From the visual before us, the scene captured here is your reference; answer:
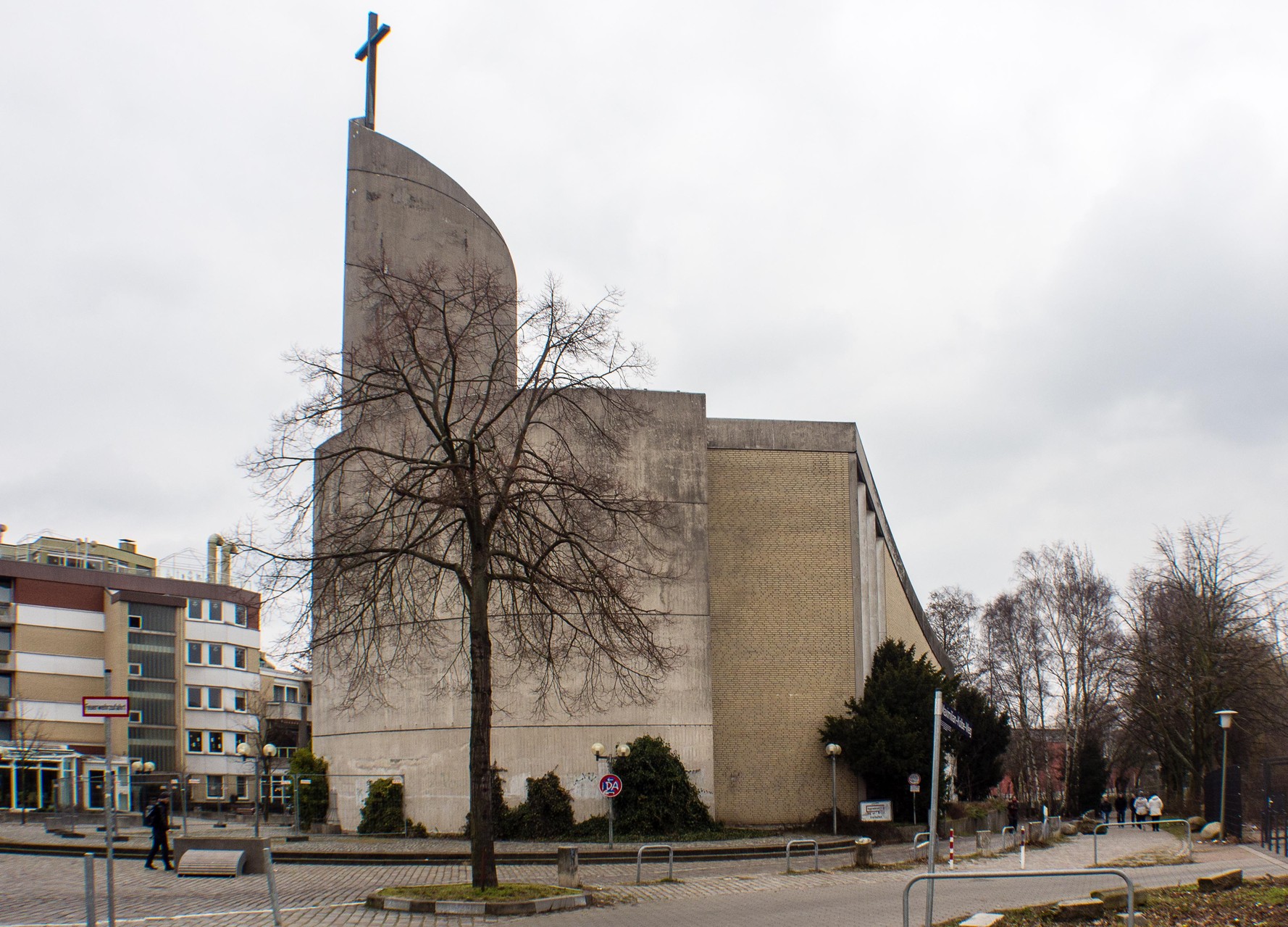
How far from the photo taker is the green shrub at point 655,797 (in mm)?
29375

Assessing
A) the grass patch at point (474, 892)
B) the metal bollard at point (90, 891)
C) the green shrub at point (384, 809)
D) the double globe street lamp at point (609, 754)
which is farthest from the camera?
the green shrub at point (384, 809)

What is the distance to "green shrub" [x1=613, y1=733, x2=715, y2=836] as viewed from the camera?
1156 inches

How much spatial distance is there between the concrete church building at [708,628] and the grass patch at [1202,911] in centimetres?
1804

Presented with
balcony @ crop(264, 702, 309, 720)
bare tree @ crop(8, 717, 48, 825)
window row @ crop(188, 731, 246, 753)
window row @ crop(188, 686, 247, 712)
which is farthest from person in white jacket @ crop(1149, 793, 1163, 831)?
balcony @ crop(264, 702, 309, 720)

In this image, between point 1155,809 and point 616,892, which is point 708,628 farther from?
point 1155,809

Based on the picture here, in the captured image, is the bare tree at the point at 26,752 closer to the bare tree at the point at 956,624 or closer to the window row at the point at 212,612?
the window row at the point at 212,612

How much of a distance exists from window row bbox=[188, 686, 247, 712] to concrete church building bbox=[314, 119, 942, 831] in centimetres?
3648

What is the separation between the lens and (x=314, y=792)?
3438cm

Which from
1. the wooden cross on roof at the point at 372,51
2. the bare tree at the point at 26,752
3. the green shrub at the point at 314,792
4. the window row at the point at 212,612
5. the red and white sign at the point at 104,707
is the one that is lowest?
the bare tree at the point at 26,752

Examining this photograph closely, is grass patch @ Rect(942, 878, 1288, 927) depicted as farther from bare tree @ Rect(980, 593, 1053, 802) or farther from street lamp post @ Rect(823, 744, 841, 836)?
bare tree @ Rect(980, 593, 1053, 802)

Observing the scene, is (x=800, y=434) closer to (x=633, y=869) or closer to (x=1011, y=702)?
(x=633, y=869)

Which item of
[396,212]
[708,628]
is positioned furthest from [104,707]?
[396,212]

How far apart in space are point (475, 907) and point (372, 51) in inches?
1215

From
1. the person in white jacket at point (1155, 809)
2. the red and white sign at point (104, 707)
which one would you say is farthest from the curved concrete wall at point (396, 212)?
the person in white jacket at point (1155, 809)
